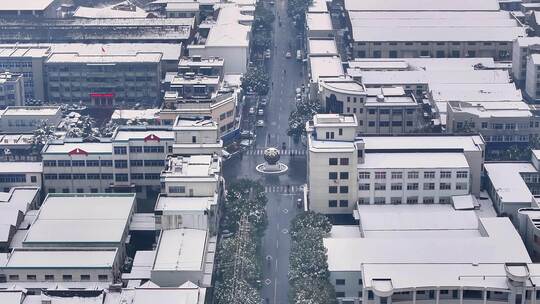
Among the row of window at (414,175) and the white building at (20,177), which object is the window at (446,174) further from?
the white building at (20,177)

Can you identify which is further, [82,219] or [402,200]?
[402,200]

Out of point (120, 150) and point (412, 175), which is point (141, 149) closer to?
point (120, 150)

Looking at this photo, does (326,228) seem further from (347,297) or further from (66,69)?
(66,69)

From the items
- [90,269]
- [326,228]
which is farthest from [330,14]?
[90,269]

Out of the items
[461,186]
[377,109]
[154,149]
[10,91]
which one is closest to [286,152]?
[377,109]

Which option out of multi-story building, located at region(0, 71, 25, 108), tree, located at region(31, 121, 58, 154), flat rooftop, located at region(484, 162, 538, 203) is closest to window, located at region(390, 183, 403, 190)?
flat rooftop, located at region(484, 162, 538, 203)

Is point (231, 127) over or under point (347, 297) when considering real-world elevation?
over
